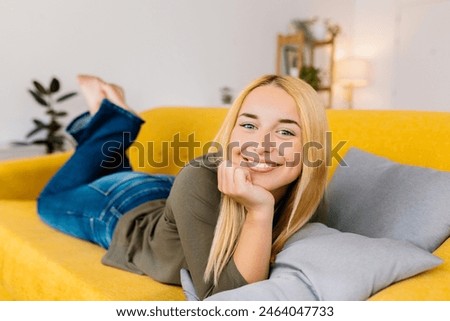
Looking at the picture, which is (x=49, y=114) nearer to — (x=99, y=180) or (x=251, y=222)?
(x=99, y=180)

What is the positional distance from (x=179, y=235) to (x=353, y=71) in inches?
157

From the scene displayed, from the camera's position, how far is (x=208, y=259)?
34.0 inches

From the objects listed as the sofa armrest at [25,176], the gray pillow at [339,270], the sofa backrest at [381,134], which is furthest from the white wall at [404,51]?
the gray pillow at [339,270]

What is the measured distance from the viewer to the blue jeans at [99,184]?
1.36m

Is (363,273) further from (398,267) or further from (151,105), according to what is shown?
(151,105)

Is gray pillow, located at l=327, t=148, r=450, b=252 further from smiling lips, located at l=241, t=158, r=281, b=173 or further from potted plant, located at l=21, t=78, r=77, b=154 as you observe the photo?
potted plant, located at l=21, t=78, r=77, b=154

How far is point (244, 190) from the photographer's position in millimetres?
779

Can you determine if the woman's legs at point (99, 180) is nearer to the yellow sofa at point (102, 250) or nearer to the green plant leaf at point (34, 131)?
the yellow sofa at point (102, 250)

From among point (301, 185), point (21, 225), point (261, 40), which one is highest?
point (261, 40)

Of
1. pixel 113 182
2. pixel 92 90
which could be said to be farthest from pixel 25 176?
pixel 113 182

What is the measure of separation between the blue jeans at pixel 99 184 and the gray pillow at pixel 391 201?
1.87ft
